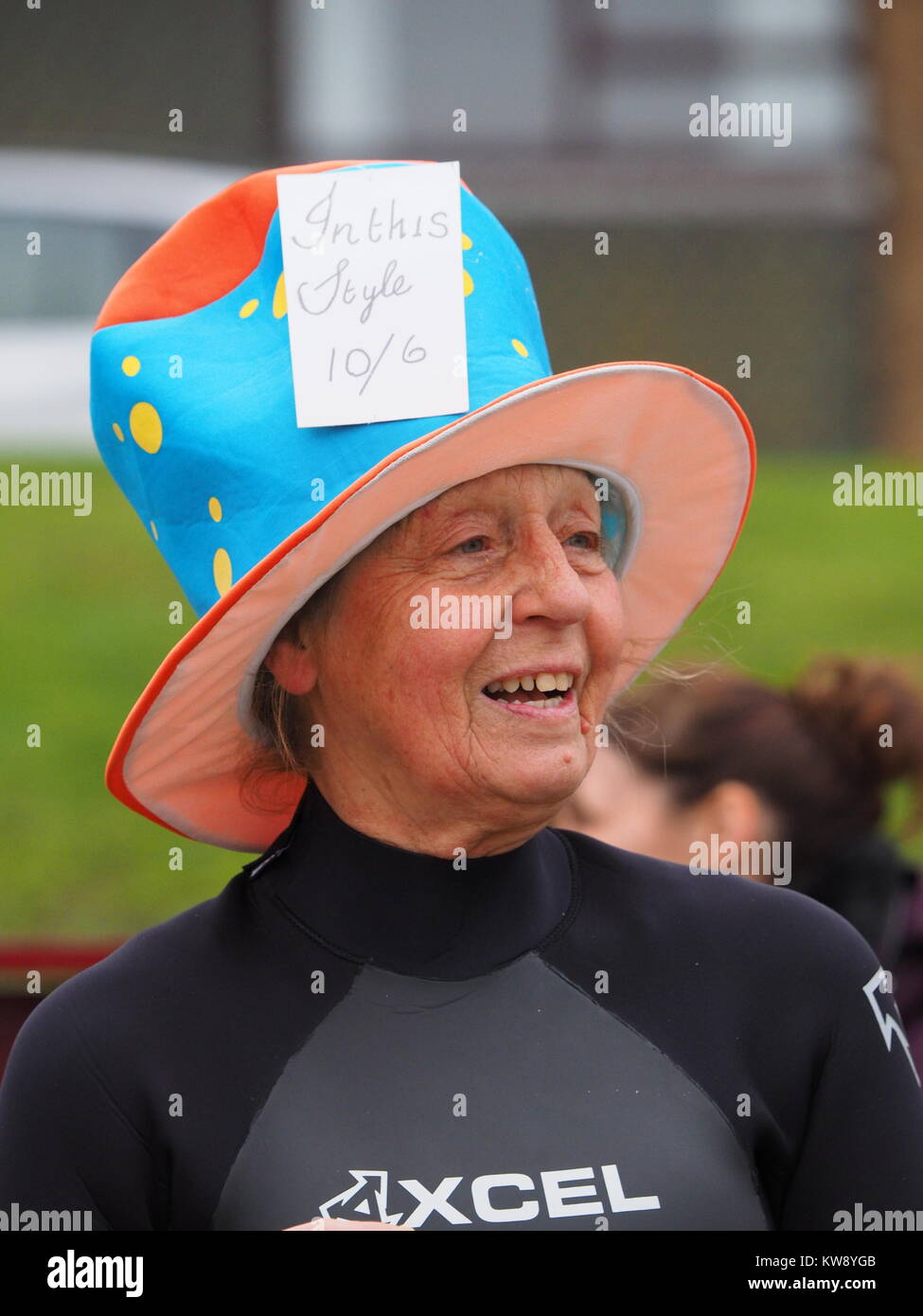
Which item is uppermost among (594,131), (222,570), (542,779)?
(594,131)

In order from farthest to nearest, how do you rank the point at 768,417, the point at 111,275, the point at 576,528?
the point at 768,417
the point at 111,275
the point at 576,528

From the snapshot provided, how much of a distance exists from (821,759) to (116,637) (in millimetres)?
4098

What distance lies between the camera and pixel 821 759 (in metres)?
3.37

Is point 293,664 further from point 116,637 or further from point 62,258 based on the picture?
point 62,258

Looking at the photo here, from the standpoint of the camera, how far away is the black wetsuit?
6.05 ft

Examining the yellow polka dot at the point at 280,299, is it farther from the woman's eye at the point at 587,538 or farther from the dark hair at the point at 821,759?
the dark hair at the point at 821,759

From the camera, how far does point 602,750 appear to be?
3.40 metres

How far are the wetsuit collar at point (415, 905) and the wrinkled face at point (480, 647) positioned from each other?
0.24 feet

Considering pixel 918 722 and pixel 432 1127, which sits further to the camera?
pixel 918 722

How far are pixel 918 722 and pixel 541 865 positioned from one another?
4.93 feet

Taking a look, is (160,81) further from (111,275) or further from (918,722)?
(918,722)

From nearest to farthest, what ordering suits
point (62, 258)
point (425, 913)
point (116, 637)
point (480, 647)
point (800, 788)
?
point (480, 647)
point (425, 913)
point (800, 788)
point (116, 637)
point (62, 258)

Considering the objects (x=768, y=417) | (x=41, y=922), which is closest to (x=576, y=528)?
(x=41, y=922)

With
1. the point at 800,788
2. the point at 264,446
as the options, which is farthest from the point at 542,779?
the point at 800,788
